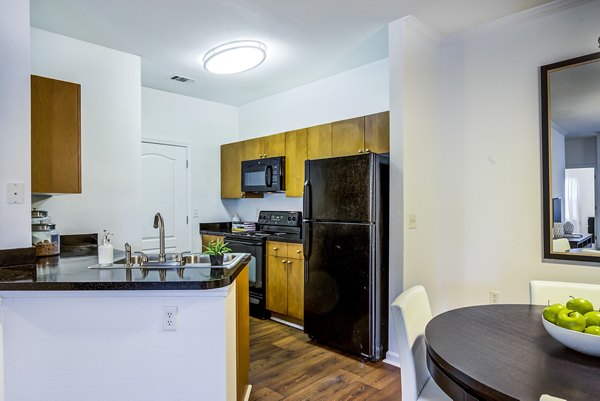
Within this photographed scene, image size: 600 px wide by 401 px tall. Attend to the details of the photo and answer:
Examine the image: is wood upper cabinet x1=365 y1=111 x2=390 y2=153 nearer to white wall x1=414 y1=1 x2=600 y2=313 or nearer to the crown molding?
white wall x1=414 y1=1 x2=600 y2=313

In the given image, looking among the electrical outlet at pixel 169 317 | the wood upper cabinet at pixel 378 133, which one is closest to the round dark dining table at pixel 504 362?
the electrical outlet at pixel 169 317

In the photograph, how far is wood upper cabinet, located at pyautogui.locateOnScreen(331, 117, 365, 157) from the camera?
331 centimetres

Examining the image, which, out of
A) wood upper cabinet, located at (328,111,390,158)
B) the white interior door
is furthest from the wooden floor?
the white interior door

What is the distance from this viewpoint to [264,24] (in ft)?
9.18

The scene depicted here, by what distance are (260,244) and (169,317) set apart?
225cm

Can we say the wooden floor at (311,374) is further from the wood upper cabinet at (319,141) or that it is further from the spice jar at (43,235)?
the wood upper cabinet at (319,141)

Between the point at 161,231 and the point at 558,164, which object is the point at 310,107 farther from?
the point at 161,231

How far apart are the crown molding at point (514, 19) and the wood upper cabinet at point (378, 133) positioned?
0.85 m

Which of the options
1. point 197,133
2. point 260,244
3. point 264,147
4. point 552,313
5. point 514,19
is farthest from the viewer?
point 197,133

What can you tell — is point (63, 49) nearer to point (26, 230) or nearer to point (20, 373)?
point (26, 230)

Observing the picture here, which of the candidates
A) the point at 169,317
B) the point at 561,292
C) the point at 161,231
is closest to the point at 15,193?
the point at 161,231

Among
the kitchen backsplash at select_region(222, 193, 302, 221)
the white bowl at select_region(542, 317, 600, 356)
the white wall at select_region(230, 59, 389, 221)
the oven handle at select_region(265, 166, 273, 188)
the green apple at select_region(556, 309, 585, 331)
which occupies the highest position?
the white wall at select_region(230, 59, 389, 221)

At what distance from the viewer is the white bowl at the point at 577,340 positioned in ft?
3.64

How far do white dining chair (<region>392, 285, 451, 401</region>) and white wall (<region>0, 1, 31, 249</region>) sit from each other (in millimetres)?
1962
